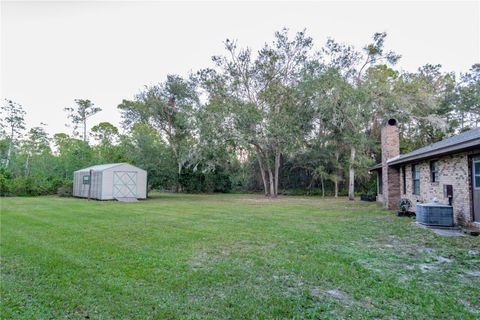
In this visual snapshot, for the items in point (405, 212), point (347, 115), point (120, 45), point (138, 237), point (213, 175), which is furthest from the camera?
point (213, 175)

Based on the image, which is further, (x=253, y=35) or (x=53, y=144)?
(x=53, y=144)

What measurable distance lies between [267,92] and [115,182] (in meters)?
10.8

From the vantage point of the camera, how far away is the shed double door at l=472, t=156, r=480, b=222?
23.2ft

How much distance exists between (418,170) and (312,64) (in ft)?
33.3

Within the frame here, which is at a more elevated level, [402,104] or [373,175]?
[402,104]

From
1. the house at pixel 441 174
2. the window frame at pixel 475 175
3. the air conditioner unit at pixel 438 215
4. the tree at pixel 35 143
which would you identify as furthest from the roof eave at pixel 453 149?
the tree at pixel 35 143

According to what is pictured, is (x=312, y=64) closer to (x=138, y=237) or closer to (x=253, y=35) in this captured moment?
(x=253, y=35)

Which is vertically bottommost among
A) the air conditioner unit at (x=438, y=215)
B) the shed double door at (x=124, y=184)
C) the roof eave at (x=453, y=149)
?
the air conditioner unit at (x=438, y=215)

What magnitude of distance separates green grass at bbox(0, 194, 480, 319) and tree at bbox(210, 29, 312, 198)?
1243 cm

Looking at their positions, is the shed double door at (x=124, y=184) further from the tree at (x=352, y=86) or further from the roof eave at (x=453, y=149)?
the roof eave at (x=453, y=149)

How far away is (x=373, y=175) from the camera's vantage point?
2238 centimetres

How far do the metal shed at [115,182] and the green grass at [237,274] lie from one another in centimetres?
1058

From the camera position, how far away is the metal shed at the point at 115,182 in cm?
1736

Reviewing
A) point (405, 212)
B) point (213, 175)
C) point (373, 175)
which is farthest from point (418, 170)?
point (213, 175)
